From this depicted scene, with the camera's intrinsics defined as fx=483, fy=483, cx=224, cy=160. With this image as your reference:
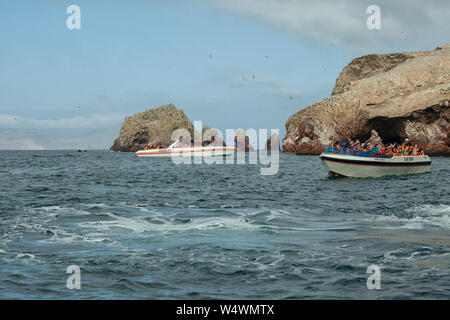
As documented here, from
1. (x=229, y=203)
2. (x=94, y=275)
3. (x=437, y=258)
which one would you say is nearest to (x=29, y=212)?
(x=229, y=203)

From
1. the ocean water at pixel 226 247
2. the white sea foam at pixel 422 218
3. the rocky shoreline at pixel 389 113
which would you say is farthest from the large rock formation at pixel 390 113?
the white sea foam at pixel 422 218

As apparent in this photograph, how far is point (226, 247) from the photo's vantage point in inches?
522

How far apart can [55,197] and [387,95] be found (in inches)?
3876

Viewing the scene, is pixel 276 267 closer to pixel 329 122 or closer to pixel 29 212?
pixel 29 212

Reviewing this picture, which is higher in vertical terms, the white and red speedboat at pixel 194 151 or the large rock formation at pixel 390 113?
the large rock formation at pixel 390 113

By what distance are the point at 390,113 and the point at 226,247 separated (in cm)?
9309

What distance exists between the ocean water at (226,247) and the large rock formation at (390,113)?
70.7 meters

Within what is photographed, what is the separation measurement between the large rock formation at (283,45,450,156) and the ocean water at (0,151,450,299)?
70733 millimetres

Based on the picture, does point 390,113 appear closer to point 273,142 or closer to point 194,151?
point 194,151

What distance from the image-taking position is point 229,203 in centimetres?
2358

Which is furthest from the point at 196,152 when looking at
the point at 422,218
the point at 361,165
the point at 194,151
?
the point at 422,218

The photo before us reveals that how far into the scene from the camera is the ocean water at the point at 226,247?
31.1 feet

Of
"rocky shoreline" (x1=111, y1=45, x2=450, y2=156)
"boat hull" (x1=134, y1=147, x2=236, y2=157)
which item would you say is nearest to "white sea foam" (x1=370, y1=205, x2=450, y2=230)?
"rocky shoreline" (x1=111, y1=45, x2=450, y2=156)

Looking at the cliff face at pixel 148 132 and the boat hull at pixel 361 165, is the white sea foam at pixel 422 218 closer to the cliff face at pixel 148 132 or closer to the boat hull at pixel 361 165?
the boat hull at pixel 361 165
